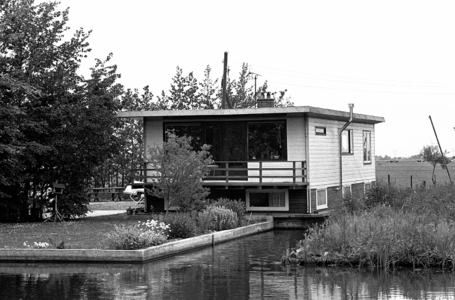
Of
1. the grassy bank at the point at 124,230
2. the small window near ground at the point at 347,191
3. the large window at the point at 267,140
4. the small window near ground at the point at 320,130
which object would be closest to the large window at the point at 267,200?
the large window at the point at 267,140

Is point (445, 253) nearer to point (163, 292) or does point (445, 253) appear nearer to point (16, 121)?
point (163, 292)

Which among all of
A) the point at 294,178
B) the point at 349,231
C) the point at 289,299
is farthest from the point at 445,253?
the point at 294,178

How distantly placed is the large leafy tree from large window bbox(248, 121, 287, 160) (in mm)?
5503

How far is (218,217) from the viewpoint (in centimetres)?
2412

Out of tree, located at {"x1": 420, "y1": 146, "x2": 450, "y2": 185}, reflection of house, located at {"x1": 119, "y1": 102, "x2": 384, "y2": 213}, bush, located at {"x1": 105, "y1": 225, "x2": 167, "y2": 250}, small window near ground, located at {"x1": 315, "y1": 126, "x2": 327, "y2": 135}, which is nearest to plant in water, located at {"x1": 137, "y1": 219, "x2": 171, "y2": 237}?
bush, located at {"x1": 105, "y1": 225, "x2": 167, "y2": 250}

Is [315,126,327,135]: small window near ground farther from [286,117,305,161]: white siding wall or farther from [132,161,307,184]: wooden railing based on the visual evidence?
[132,161,307,184]: wooden railing

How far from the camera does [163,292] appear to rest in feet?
45.7

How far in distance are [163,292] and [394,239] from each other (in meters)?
5.67

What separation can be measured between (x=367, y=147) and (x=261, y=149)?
10.6m

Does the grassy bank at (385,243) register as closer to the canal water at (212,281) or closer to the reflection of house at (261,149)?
the canal water at (212,281)

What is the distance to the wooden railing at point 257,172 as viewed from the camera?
1126 inches

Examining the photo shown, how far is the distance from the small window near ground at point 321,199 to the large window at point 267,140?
2532 mm

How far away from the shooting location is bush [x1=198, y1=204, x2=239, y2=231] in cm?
2356

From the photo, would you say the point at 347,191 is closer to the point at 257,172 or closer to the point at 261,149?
the point at 257,172
